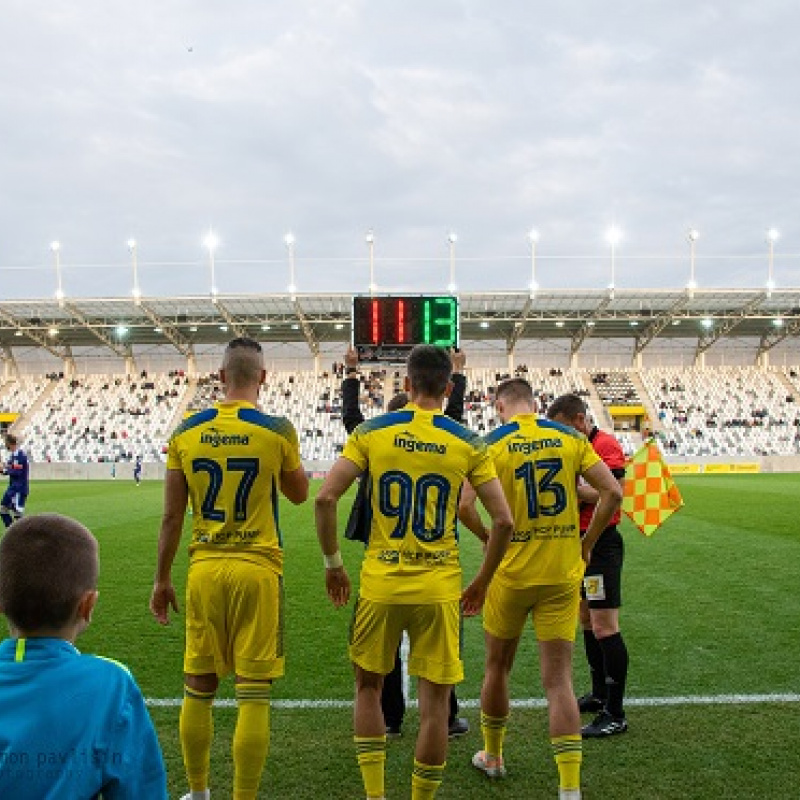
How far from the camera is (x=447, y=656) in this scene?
3.42 metres

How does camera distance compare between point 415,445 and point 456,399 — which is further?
point 456,399

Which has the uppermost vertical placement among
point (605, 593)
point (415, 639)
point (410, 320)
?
point (410, 320)

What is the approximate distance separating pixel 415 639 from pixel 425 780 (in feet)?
2.01

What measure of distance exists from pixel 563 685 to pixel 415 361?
5.83 ft

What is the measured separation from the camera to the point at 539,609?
12.9 feet

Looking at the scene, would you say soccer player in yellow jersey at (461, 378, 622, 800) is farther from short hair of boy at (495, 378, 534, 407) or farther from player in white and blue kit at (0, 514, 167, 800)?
player in white and blue kit at (0, 514, 167, 800)

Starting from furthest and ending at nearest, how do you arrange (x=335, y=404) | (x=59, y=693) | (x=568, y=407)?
1. (x=335, y=404)
2. (x=568, y=407)
3. (x=59, y=693)

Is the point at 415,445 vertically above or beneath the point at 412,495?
above

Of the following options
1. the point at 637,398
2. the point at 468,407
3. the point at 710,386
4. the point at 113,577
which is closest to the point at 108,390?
the point at 468,407

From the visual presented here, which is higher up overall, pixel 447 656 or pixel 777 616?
pixel 447 656

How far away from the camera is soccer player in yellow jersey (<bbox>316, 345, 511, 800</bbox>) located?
134 inches

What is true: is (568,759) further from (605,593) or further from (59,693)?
(59,693)

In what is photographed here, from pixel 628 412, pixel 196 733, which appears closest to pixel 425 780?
pixel 196 733

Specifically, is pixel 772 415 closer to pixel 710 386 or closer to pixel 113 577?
pixel 710 386
